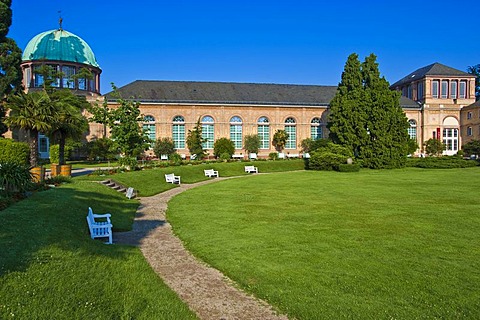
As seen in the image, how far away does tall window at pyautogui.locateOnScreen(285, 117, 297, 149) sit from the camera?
168ft

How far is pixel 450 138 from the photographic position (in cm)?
5353

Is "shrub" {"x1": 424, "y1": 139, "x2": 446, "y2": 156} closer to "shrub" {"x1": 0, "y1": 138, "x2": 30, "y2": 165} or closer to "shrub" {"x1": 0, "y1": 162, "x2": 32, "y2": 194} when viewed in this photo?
"shrub" {"x1": 0, "y1": 138, "x2": 30, "y2": 165}

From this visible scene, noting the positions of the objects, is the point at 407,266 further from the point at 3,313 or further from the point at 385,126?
the point at 385,126

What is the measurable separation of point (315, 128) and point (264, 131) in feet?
24.9

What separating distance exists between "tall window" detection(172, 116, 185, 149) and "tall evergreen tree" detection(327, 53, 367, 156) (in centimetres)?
1908

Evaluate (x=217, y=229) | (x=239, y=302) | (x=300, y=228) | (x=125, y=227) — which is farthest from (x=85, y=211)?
(x=239, y=302)

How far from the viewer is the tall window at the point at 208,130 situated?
4883 centimetres

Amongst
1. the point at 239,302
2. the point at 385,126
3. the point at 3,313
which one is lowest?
the point at 239,302

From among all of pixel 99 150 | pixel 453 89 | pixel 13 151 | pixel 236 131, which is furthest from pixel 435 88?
pixel 13 151

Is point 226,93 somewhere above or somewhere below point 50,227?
above

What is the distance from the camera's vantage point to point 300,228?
33.8ft

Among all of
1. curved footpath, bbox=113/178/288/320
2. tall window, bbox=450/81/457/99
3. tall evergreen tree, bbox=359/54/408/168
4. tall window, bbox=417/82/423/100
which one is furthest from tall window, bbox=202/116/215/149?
curved footpath, bbox=113/178/288/320

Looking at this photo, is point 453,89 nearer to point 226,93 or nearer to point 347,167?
point 347,167

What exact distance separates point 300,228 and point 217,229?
235cm
